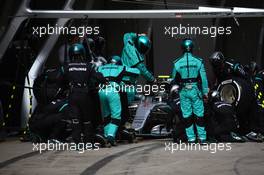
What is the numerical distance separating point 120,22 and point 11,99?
5.78m

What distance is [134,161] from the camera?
10367 millimetres

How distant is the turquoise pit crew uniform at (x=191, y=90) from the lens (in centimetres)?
1277

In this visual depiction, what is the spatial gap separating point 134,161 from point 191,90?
282 centimetres

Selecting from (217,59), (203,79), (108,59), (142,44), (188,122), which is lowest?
(188,122)

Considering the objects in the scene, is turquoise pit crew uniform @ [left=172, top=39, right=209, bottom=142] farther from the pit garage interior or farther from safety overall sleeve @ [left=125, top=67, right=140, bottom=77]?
safety overall sleeve @ [left=125, top=67, right=140, bottom=77]

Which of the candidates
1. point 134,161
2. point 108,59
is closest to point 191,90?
point 134,161

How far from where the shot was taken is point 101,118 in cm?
1337

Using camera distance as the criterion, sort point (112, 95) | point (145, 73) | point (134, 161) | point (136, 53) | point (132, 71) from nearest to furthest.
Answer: point (134, 161) → point (112, 95) → point (132, 71) → point (145, 73) → point (136, 53)

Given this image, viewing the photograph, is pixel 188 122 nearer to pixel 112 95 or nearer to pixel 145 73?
pixel 112 95

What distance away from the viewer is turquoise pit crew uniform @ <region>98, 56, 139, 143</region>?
508 inches

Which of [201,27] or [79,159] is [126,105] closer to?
[79,159]

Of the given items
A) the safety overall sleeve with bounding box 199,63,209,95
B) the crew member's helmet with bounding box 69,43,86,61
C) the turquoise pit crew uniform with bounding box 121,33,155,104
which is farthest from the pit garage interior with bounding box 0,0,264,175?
the crew member's helmet with bounding box 69,43,86,61

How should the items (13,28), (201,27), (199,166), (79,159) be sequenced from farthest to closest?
(201,27), (13,28), (79,159), (199,166)

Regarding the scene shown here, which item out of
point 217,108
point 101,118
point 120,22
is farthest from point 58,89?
point 120,22
